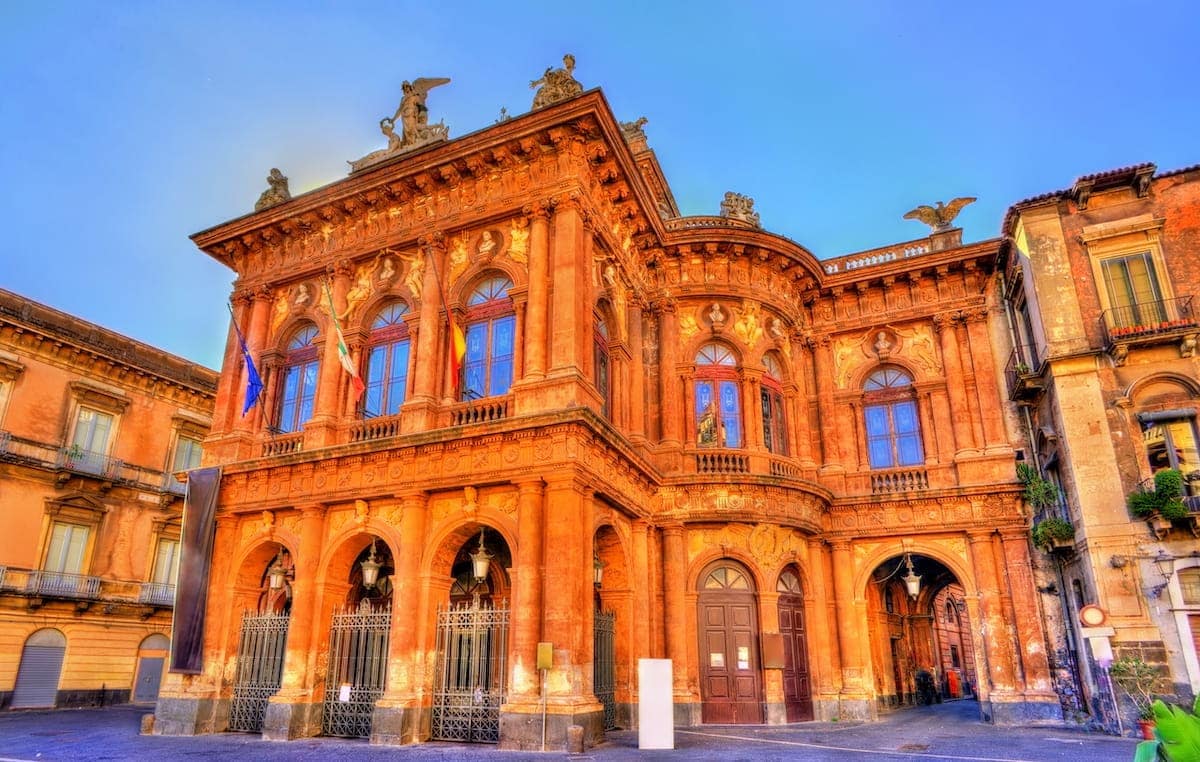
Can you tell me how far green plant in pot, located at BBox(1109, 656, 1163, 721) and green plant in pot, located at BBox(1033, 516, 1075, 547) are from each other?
8.58 ft

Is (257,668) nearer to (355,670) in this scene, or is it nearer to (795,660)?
(355,670)

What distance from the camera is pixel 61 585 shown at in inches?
917

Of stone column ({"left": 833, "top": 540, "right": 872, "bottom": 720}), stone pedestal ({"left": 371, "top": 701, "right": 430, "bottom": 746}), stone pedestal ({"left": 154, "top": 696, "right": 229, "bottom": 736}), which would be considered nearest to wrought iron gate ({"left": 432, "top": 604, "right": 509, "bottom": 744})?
stone pedestal ({"left": 371, "top": 701, "right": 430, "bottom": 746})

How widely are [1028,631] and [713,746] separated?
8936 mm

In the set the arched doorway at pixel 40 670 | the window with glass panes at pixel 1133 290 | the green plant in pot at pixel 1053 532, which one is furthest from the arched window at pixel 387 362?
the window with glass panes at pixel 1133 290

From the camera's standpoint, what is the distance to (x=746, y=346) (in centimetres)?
1930

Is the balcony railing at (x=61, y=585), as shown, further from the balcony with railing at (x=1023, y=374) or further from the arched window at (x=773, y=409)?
the balcony with railing at (x=1023, y=374)

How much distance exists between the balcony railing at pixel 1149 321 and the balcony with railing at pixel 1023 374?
1654 mm

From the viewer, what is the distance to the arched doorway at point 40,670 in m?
22.2

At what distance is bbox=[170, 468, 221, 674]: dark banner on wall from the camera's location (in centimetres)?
1573

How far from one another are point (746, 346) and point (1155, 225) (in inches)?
360

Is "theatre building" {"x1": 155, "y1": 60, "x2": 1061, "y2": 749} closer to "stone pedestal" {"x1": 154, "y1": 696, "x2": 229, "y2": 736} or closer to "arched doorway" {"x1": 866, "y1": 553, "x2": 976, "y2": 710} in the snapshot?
"stone pedestal" {"x1": 154, "y1": 696, "x2": 229, "y2": 736}

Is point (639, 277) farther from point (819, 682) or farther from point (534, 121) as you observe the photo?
point (819, 682)

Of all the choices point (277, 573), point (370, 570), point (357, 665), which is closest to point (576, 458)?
point (370, 570)
